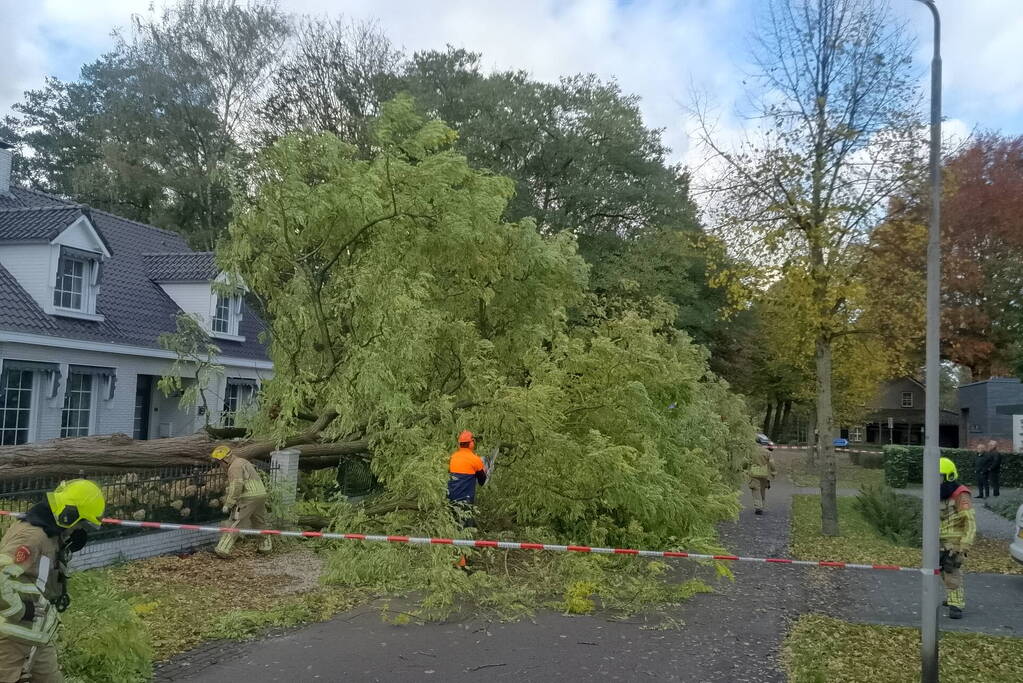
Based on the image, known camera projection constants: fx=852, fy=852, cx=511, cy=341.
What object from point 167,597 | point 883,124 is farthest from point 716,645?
point 883,124

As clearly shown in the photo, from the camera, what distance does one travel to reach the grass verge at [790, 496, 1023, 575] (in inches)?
453

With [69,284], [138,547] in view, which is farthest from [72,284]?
[138,547]

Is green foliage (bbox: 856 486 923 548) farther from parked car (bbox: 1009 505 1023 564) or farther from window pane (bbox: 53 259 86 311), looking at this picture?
window pane (bbox: 53 259 86 311)

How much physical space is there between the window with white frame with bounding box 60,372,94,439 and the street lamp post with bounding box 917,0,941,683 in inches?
638

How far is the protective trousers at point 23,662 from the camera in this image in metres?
4.24

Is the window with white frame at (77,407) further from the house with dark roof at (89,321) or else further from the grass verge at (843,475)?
the grass verge at (843,475)

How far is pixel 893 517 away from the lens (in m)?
14.4

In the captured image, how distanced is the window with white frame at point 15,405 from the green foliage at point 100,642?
1199 centimetres

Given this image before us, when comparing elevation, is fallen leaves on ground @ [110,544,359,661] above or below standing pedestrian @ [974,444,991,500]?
below

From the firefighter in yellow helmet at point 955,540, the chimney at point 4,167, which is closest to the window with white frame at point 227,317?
the chimney at point 4,167

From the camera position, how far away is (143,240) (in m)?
22.5

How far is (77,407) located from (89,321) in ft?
5.96

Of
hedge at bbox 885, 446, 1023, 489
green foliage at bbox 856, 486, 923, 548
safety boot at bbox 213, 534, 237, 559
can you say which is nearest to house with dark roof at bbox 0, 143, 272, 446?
safety boot at bbox 213, 534, 237, 559

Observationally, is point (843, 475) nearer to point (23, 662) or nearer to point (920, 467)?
point (920, 467)
